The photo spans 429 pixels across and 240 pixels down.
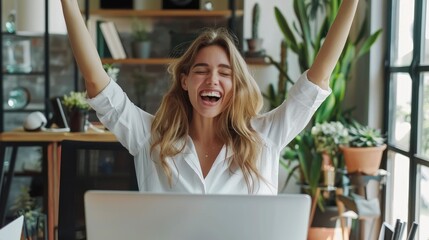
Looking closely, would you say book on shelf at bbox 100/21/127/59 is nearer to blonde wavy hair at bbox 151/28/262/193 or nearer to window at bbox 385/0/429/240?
window at bbox 385/0/429/240

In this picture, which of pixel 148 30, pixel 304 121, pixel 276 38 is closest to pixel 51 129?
pixel 148 30

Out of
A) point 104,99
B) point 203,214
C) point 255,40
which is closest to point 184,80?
point 104,99

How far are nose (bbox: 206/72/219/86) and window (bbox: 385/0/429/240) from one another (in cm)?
145

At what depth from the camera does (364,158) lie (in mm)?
3156

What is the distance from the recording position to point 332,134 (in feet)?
10.8

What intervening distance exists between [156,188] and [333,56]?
0.58 metres

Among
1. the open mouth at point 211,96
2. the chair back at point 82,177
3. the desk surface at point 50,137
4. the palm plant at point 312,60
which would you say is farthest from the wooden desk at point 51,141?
the open mouth at point 211,96

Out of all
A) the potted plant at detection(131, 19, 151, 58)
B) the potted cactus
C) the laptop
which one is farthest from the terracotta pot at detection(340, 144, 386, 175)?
the laptop

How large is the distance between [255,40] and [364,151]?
4.07 ft

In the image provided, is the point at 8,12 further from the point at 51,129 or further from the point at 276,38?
the point at 276,38

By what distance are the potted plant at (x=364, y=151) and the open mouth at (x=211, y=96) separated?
65.7 inches

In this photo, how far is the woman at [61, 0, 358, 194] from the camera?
5.36ft

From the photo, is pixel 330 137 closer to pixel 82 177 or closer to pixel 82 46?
pixel 82 177

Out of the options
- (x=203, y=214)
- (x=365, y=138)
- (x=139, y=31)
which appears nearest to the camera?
(x=203, y=214)
